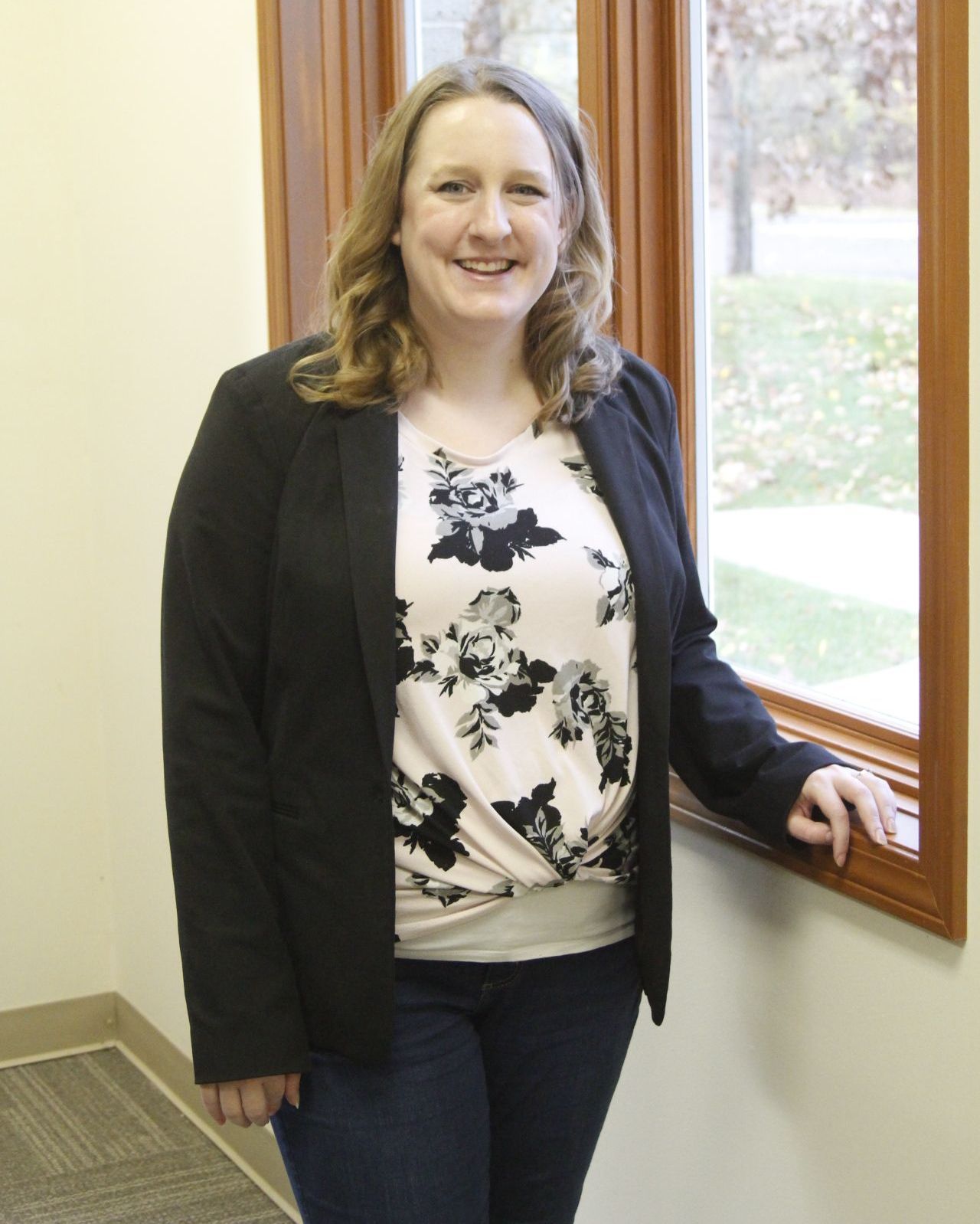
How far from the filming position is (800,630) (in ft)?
6.24

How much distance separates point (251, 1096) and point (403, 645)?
1.51ft

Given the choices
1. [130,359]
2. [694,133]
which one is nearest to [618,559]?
[694,133]

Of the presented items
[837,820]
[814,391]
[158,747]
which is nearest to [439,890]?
[837,820]

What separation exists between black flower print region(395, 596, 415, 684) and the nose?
0.35 metres

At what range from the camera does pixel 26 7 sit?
3.12m

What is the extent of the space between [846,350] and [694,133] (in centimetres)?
43

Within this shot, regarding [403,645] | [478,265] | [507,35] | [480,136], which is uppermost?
[507,35]

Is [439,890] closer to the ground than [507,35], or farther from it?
closer to the ground

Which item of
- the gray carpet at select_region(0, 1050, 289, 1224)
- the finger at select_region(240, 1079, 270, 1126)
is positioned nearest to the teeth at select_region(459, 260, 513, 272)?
the finger at select_region(240, 1079, 270, 1126)

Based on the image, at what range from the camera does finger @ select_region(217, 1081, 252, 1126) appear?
146 cm

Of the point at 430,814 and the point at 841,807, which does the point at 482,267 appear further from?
the point at 841,807

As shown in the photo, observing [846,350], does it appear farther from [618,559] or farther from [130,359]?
[130,359]

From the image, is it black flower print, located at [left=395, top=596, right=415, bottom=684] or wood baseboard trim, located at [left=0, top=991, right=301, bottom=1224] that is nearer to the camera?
black flower print, located at [left=395, top=596, right=415, bottom=684]

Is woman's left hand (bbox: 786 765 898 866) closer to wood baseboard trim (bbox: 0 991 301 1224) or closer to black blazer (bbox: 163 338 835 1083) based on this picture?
black blazer (bbox: 163 338 835 1083)
